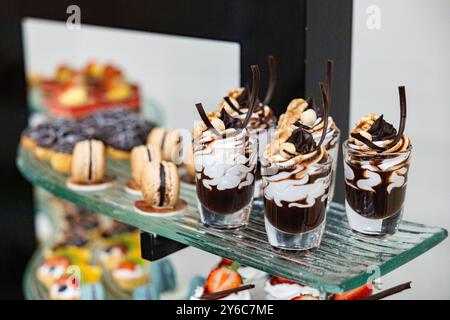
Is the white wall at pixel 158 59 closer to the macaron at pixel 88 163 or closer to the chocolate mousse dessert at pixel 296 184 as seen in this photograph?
the macaron at pixel 88 163

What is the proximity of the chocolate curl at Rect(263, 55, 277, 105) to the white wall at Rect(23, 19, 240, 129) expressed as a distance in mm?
448

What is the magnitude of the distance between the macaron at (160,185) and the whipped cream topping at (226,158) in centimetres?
18

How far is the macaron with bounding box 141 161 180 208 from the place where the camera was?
146 centimetres

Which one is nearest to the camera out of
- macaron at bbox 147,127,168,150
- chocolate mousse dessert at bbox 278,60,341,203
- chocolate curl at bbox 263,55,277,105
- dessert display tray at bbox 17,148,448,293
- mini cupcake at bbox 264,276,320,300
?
dessert display tray at bbox 17,148,448,293

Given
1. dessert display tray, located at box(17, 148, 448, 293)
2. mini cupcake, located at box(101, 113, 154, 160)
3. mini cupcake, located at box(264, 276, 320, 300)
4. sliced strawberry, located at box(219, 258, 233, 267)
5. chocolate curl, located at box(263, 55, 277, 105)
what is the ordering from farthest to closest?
mini cupcake, located at box(101, 113, 154, 160) → sliced strawberry, located at box(219, 258, 233, 267) → mini cupcake, located at box(264, 276, 320, 300) → chocolate curl, located at box(263, 55, 277, 105) → dessert display tray, located at box(17, 148, 448, 293)

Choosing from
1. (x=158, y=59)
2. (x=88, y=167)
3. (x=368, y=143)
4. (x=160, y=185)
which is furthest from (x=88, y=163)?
(x=158, y=59)

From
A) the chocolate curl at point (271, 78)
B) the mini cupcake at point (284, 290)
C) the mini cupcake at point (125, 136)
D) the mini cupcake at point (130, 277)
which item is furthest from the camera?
the mini cupcake at point (130, 277)

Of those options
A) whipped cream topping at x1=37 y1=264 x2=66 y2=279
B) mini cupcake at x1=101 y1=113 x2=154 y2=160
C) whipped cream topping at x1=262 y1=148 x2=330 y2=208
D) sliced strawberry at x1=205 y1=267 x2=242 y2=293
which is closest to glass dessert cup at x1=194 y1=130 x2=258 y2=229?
whipped cream topping at x1=262 y1=148 x2=330 y2=208

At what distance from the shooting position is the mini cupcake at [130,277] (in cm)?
198

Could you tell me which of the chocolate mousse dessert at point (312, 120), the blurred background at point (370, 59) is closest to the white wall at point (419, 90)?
the blurred background at point (370, 59)

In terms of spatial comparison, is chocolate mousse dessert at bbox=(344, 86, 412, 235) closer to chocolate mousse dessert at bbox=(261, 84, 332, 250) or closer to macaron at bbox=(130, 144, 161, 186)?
chocolate mousse dessert at bbox=(261, 84, 332, 250)

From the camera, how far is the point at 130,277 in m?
1.99

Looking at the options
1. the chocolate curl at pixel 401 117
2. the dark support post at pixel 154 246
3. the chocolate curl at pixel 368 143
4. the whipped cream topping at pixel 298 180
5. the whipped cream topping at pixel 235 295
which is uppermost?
the chocolate curl at pixel 401 117

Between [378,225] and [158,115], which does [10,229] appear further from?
[378,225]
